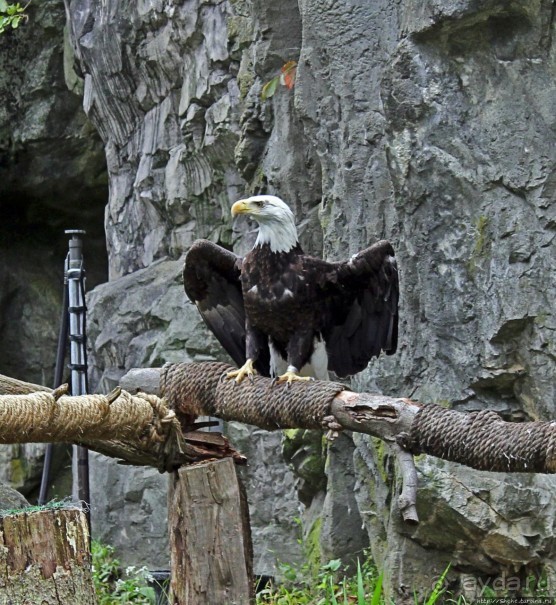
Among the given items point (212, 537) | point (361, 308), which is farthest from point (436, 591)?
point (212, 537)

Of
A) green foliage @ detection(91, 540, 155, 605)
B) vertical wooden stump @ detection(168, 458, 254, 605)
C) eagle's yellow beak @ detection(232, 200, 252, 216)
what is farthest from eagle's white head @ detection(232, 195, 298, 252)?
green foliage @ detection(91, 540, 155, 605)

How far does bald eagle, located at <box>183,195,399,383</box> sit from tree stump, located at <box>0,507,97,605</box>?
1.33 metres

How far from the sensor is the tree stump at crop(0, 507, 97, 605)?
2412 millimetres

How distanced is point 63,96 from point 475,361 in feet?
Answer: 16.8

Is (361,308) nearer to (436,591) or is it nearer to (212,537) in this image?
(436,591)

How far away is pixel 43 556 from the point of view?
2455 millimetres

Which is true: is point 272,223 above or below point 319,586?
above

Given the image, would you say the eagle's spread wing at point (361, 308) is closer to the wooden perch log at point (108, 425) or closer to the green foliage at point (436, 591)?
the green foliage at point (436, 591)

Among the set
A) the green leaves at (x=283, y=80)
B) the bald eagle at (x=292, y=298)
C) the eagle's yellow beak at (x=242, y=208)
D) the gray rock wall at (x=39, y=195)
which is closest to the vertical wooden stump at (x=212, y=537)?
the bald eagle at (x=292, y=298)

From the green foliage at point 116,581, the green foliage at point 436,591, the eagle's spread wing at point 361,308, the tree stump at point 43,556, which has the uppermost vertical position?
the eagle's spread wing at point 361,308

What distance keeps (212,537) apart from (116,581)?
3578mm

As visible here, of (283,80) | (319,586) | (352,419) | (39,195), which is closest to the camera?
(352,419)

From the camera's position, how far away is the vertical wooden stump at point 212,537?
277 centimetres

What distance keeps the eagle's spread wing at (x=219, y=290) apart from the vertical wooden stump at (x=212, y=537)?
4.37 feet
